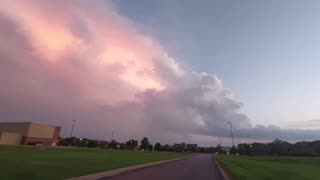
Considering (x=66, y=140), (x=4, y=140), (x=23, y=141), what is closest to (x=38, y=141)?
(x=23, y=141)

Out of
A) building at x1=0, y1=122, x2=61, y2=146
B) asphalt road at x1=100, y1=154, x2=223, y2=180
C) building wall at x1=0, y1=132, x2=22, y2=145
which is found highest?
building at x1=0, y1=122, x2=61, y2=146

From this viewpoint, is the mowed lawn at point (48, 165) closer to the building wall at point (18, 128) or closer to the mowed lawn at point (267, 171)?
the mowed lawn at point (267, 171)

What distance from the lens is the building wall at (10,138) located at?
481 ft

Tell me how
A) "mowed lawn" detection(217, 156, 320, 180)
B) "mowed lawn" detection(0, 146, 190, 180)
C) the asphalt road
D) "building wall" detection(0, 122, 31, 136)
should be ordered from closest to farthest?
"mowed lawn" detection(0, 146, 190, 180), the asphalt road, "mowed lawn" detection(217, 156, 320, 180), "building wall" detection(0, 122, 31, 136)

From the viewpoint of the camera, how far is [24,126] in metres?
162

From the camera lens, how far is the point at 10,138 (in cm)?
15150

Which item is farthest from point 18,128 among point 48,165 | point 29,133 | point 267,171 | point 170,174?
point 170,174

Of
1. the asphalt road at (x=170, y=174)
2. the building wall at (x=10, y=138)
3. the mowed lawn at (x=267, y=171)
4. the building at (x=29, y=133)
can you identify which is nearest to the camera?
the asphalt road at (x=170, y=174)

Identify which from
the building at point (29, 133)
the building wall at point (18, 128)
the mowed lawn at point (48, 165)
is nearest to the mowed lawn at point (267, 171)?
the mowed lawn at point (48, 165)

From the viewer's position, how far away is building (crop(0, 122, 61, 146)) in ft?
507

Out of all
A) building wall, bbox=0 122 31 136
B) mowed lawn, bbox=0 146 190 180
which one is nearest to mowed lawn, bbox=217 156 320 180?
mowed lawn, bbox=0 146 190 180

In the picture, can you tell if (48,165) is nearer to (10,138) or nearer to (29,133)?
(10,138)

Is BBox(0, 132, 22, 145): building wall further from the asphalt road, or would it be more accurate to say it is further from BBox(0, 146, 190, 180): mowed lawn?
the asphalt road

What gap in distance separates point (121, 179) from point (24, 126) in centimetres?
15079
